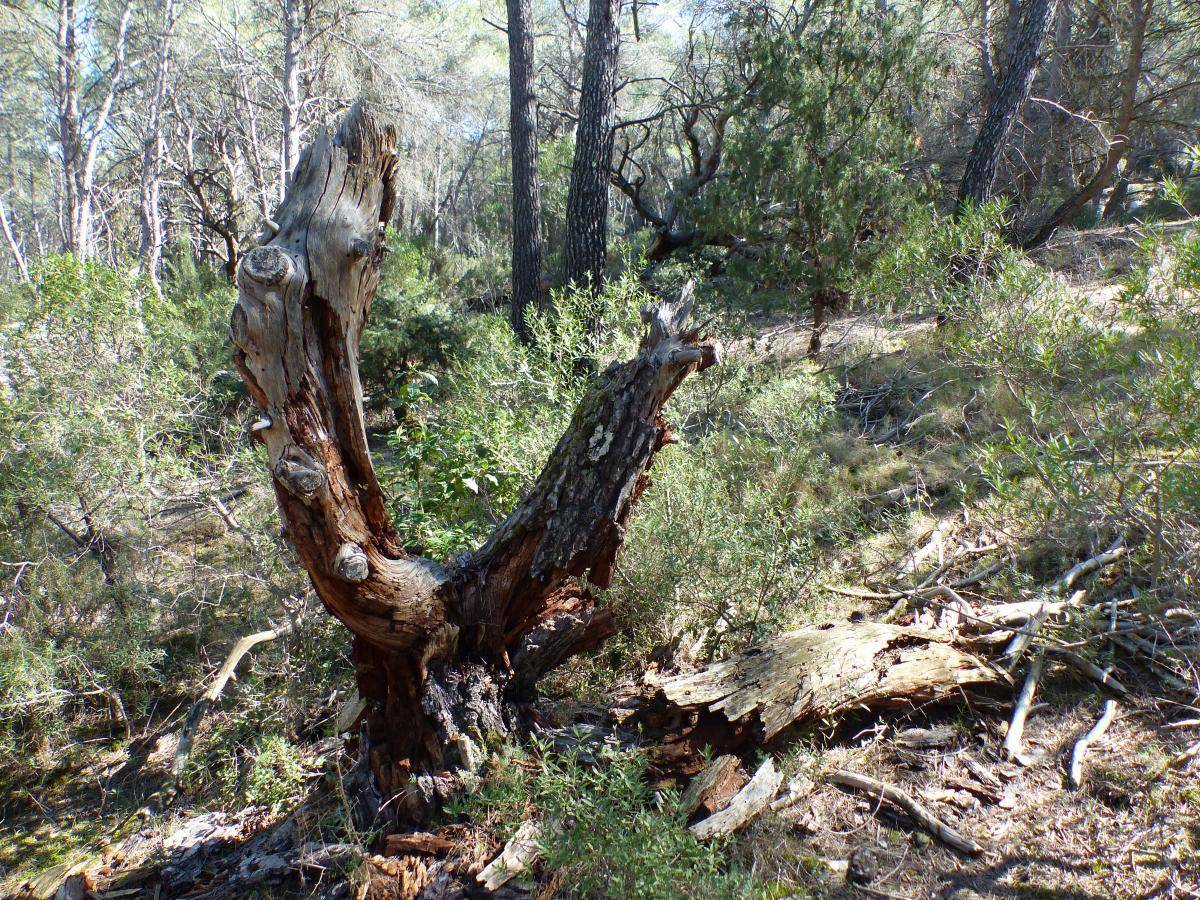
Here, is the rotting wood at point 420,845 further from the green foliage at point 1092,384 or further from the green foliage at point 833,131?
the green foliage at point 833,131

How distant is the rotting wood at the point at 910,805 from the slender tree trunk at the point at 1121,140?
27.0ft

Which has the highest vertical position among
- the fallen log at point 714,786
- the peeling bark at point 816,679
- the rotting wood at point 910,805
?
the peeling bark at point 816,679

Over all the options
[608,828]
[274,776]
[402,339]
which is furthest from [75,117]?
[608,828]

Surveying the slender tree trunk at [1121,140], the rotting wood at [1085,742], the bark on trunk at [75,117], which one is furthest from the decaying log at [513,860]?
the bark on trunk at [75,117]

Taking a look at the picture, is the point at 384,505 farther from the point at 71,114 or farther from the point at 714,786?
the point at 71,114

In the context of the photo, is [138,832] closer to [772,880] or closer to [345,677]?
[345,677]

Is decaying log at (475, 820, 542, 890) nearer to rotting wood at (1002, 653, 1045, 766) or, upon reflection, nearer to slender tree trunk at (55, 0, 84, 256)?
rotting wood at (1002, 653, 1045, 766)

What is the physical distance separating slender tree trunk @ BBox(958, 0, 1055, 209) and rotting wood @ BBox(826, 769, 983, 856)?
669cm

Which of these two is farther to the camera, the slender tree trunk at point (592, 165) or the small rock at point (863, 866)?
the slender tree trunk at point (592, 165)

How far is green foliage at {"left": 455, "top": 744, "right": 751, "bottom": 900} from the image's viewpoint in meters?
2.49

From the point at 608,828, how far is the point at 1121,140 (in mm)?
9377

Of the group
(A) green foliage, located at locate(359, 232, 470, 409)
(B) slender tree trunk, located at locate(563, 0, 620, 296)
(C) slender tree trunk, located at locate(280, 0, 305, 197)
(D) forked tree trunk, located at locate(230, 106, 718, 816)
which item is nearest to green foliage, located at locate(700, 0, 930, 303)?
(B) slender tree trunk, located at locate(563, 0, 620, 296)

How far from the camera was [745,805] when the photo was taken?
298 cm

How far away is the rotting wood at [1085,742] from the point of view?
10.0 feet
